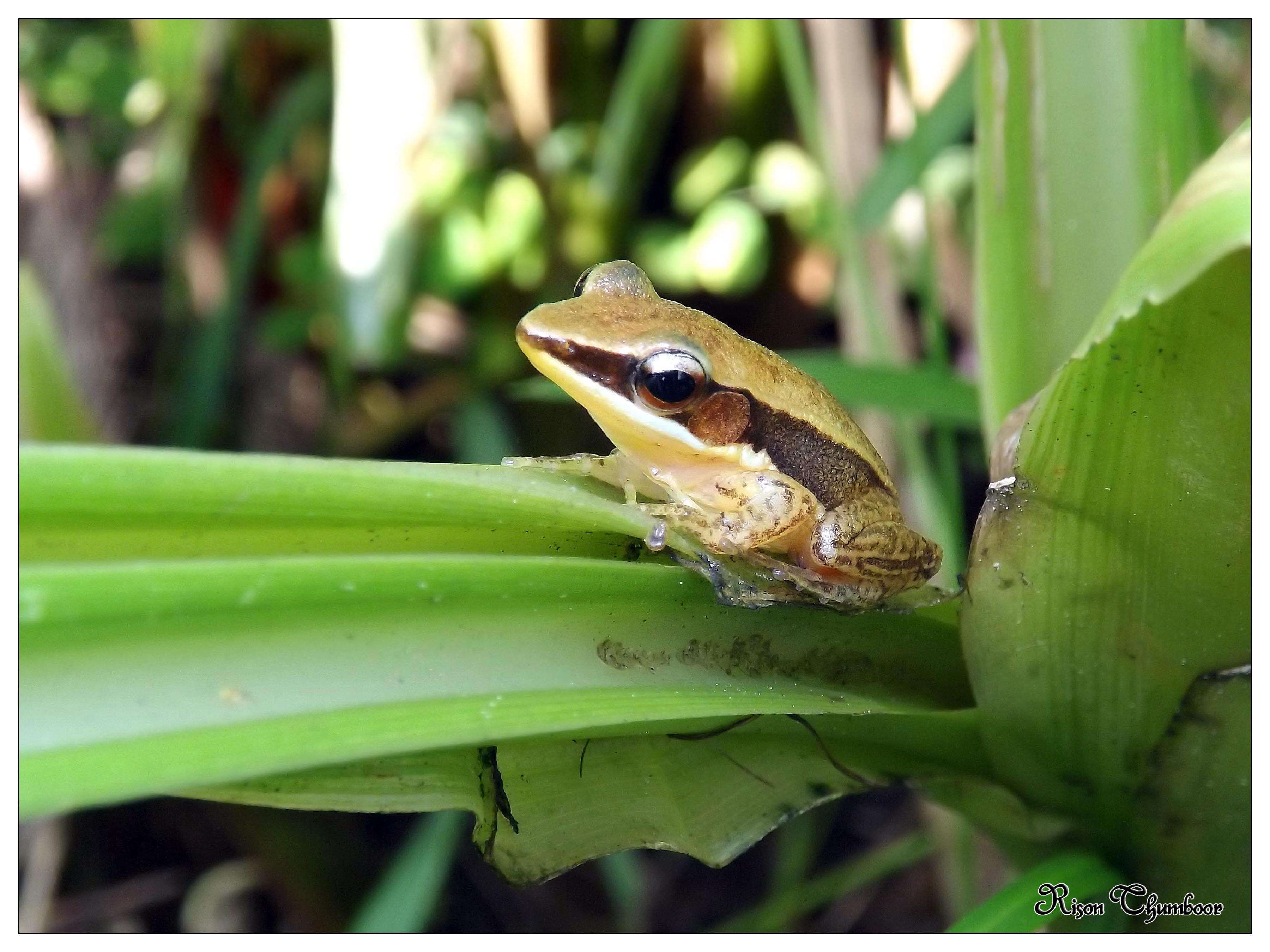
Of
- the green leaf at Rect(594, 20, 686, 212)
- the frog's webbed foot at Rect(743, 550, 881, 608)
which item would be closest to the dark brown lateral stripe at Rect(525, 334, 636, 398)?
the frog's webbed foot at Rect(743, 550, 881, 608)

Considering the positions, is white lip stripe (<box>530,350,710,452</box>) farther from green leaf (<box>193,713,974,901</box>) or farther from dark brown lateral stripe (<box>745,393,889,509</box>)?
green leaf (<box>193,713,974,901</box>)

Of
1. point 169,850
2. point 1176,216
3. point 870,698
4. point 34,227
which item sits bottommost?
point 169,850

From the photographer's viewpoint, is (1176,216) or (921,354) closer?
(1176,216)

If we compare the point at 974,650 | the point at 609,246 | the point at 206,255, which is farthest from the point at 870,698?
the point at 206,255

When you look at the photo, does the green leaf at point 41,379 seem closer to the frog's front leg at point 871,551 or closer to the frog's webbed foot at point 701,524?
the frog's webbed foot at point 701,524

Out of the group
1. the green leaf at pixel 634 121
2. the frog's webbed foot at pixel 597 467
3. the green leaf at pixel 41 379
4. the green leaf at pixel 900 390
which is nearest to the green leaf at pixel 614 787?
the frog's webbed foot at pixel 597 467

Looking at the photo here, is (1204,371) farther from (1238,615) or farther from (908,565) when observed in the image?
(908,565)
